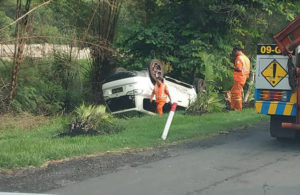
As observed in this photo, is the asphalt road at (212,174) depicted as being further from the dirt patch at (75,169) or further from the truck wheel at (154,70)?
the truck wheel at (154,70)

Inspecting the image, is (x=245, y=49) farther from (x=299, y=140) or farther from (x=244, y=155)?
(x=244, y=155)

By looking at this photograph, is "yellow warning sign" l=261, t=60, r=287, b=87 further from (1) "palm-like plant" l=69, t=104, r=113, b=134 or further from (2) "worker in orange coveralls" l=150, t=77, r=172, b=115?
(2) "worker in orange coveralls" l=150, t=77, r=172, b=115

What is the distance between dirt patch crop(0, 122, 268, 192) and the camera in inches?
274

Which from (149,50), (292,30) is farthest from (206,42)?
(292,30)

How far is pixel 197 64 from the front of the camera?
1697 cm

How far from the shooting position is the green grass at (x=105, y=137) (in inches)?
339

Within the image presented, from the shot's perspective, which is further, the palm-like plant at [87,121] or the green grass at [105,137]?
the palm-like plant at [87,121]

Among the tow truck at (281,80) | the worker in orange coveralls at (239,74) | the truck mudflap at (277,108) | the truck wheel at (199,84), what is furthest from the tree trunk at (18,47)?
the truck mudflap at (277,108)

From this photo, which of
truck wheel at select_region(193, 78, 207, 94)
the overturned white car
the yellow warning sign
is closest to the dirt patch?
the yellow warning sign

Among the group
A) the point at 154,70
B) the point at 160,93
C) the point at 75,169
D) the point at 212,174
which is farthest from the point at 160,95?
the point at 212,174

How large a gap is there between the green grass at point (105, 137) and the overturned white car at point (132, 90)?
3.52 ft

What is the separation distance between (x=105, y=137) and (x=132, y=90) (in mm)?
4069

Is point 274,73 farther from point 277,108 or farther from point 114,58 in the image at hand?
point 114,58

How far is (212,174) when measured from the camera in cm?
752
